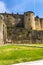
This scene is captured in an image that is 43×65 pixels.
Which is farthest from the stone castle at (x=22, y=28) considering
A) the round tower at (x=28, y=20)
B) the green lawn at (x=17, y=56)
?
the green lawn at (x=17, y=56)

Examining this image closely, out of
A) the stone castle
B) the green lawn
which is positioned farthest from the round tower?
the green lawn

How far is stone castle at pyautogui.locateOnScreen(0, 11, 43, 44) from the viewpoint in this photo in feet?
157

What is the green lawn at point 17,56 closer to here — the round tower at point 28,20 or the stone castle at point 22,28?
the stone castle at point 22,28

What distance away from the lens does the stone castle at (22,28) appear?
4791 cm

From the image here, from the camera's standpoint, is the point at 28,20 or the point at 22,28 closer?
the point at 22,28

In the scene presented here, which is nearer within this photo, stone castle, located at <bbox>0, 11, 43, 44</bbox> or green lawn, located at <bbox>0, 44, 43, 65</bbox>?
green lawn, located at <bbox>0, 44, 43, 65</bbox>

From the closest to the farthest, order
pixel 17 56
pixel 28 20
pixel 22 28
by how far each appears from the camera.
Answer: pixel 17 56, pixel 22 28, pixel 28 20

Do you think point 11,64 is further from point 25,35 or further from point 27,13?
point 27,13

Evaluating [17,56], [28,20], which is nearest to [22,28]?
[28,20]

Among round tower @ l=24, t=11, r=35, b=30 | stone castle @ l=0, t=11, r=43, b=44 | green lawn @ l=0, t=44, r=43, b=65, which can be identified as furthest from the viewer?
round tower @ l=24, t=11, r=35, b=30

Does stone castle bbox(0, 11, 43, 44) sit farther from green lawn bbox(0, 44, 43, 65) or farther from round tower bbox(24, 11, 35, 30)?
green lawn bbox(0, 44, 43, 65)

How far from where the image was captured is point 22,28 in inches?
2005

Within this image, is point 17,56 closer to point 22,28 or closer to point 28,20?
point 22,28

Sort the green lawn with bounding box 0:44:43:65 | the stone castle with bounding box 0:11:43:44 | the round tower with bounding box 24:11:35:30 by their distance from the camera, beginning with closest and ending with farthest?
the green lawn with bounding box 0:44:43:65 < the stone castle with bounding box 0:11:43:44 < the round tower with bounding box 24:11:35:30
